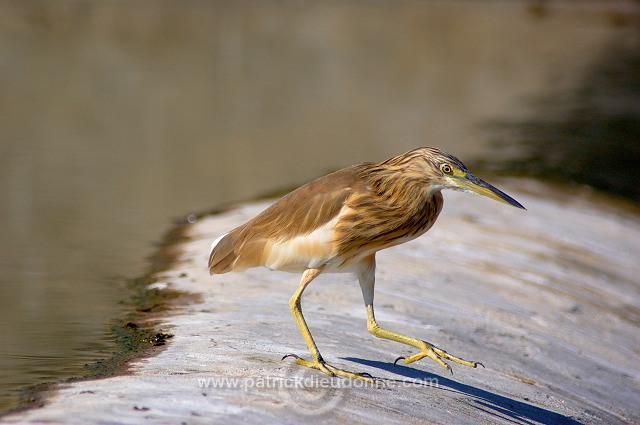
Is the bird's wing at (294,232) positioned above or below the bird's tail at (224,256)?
above

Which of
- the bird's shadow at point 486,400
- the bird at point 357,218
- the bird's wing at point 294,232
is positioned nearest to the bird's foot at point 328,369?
the bird at point 357,218

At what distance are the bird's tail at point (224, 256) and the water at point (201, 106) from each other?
1030mm

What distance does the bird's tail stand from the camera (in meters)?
6.31

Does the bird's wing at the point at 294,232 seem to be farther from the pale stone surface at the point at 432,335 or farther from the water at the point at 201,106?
the water at the point at 201,106

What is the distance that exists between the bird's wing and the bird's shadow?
3.15 feet

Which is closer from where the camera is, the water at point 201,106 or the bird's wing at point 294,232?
the bird's wing at point 294,232

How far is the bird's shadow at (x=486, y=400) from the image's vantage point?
642 centimetres

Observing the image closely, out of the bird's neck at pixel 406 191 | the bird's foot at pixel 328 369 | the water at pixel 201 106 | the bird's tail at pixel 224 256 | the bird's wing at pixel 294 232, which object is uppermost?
the bird's neck at pixel 406 191

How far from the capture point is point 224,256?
6.35 metres

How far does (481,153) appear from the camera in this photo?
1692 centimetres

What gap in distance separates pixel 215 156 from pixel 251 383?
1007 centimetres

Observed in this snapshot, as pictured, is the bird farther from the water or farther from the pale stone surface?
the water

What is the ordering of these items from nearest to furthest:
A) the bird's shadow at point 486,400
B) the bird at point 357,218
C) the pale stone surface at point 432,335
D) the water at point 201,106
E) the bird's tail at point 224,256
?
the pale stone surface at point 432,335 < the bird at point 357,218 < the bird's tail at point 224,256 < the bird's shadow at point 486,400 < the water at point 201,106

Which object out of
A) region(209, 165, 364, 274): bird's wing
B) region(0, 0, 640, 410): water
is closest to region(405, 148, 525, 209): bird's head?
region(209, 165, 364, 274): bird's wing
